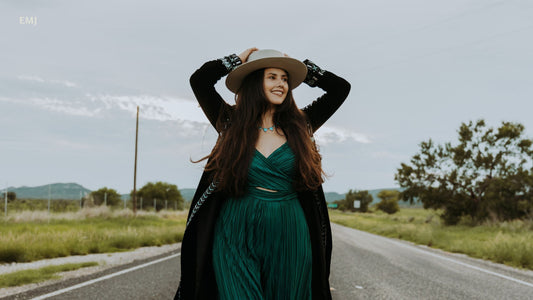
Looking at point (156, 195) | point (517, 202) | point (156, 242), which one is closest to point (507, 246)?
point (156, 242)

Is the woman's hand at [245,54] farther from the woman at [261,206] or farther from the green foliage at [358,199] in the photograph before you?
the green foliage at [358,199]

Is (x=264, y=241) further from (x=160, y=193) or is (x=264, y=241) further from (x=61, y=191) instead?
(x=160, y=193)

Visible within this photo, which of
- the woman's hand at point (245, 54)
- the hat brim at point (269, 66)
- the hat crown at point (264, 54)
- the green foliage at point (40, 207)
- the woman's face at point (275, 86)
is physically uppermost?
the woman's hand at point (245, 54)

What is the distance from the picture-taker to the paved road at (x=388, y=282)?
19.1ft

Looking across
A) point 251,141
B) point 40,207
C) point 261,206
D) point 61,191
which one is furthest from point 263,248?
A: point 40,207

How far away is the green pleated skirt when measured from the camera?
7.25ft

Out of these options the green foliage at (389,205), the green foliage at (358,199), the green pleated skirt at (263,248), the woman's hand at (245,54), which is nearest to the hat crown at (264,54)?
the woman's hand at (245,54)

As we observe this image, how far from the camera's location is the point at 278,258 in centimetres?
227

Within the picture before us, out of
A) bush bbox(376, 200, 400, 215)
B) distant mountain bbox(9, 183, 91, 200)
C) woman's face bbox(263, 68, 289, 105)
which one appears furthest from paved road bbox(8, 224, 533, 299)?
bush bbox(376, 200, 400, 215)

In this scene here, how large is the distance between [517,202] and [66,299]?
24.5 m

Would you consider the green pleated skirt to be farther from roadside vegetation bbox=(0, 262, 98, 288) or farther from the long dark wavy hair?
roadside vegetation bbox=(0, 262, 98, 288)

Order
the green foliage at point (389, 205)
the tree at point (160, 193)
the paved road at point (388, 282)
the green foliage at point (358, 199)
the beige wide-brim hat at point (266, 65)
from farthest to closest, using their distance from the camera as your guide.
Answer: the green foliage at point (358, 199) → the green foliage at point (389, 205) → the tree at point (160, 193) → the paved road at point (388, 282) → the beige wide-brim hat at point (266, 65)

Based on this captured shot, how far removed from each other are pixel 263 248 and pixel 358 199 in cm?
11600

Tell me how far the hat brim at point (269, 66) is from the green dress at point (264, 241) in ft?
1.68
